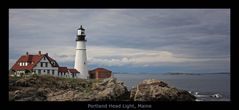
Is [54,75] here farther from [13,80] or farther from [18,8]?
[18,8]

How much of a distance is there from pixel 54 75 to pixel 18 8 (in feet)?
4.26

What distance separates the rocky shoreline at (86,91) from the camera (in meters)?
8.46

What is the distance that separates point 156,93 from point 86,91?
1205mm

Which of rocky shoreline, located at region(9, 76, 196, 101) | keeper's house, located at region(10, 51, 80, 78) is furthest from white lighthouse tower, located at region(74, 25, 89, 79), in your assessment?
rocky shoreline, located at region(9, 76, 196, 101)

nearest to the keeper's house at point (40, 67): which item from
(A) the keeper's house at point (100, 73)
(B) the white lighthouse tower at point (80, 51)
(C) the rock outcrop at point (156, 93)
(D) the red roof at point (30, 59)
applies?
(D) the red roof at point (30, 59)

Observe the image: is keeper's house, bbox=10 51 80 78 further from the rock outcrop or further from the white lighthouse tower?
the rock outcrop

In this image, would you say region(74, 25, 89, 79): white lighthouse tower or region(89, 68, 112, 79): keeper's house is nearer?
region(74, 25, 89, 79): white lighthouse tower

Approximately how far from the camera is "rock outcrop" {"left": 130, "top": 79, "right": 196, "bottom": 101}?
8.45 metres

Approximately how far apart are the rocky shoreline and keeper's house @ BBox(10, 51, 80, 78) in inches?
3.8

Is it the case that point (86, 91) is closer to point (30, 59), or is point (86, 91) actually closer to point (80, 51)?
point (80, 51)

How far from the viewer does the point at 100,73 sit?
8609 millimetres

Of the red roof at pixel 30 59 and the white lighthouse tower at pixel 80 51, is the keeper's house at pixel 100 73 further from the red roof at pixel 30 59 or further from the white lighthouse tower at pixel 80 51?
the red roof at pixel 30 59
